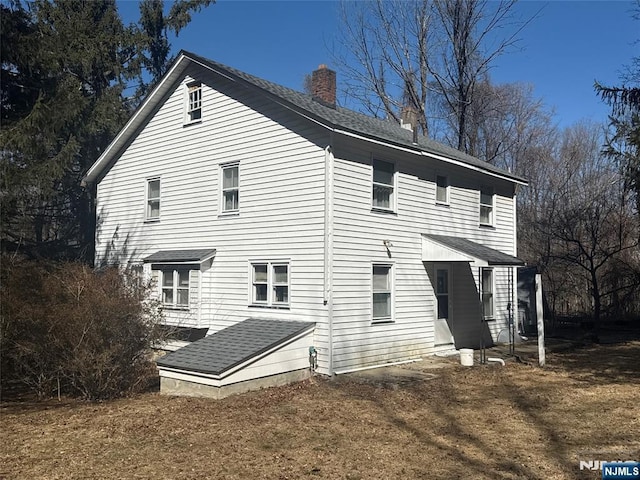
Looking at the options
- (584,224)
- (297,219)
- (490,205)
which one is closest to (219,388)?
(297,219)

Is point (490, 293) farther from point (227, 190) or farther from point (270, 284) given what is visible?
point (227, 190)

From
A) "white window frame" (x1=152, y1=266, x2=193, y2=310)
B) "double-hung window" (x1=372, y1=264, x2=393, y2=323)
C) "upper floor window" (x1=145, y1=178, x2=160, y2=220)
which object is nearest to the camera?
"double-hung window" (x1=372, y1=264, x2=393, y2=323)

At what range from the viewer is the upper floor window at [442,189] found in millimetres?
15634

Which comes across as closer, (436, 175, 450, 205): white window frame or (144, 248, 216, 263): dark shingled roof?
(144, 248, 216, 263): dark shingled roof

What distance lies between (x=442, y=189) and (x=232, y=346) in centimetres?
789

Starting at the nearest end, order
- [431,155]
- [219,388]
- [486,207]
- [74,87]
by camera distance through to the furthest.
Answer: [219,388]
[431,155]
[486,207]
[74,87]

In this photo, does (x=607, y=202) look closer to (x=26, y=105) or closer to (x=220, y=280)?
(x=220, y=280)

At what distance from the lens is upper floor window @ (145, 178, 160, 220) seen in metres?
17.1

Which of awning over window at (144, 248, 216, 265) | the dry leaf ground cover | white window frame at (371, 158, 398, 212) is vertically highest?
white window frame at (371, 158, 398, 212)

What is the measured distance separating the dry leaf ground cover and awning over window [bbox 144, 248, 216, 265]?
14.2 feet

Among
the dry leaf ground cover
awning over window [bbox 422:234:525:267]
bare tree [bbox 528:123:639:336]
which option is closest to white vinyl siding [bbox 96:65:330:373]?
the dry leaf ground cover

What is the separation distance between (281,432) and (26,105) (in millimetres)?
14830

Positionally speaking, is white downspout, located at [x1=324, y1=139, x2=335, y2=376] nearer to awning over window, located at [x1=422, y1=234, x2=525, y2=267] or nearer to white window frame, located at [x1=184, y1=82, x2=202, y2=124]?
awning over window, located at [x1=422, y1=234, x2=525, y2=267]

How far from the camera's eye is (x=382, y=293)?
1341cm
